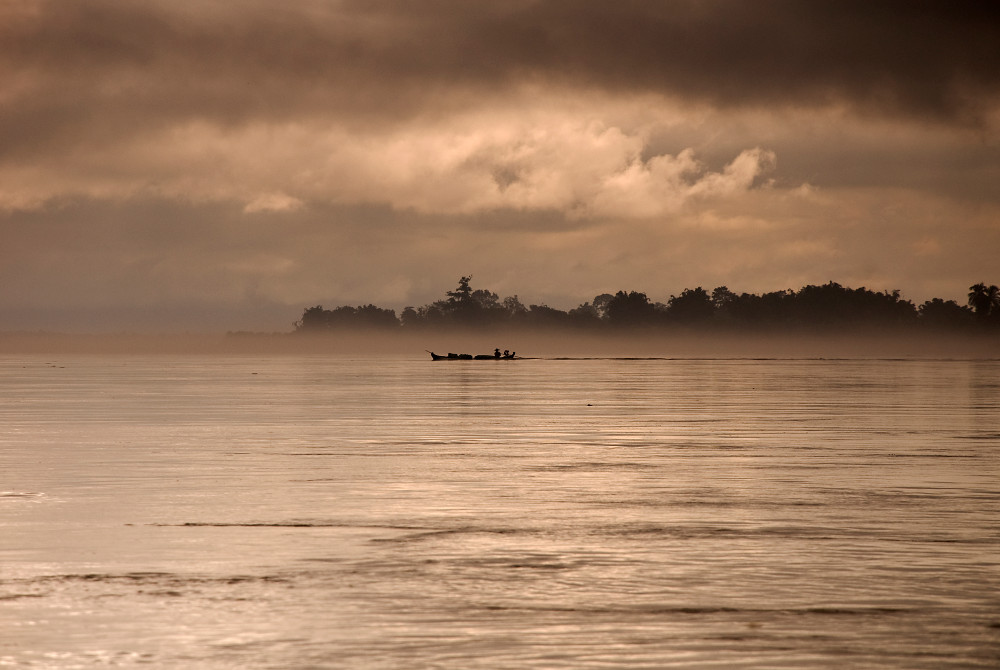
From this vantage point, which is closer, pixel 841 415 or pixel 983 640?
pixel 983 640

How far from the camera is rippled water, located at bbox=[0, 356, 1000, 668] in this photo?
11727mm

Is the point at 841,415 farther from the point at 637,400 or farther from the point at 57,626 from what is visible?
the point at 57,626

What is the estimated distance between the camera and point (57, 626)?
1241cm

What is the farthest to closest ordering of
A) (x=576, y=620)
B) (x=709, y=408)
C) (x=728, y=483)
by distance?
(x=709, y=408)
(x=728, y=483)
(x=576, y=620)

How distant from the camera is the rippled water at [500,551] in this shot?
11727 millimetres

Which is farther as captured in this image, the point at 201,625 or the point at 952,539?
the point at 952,539

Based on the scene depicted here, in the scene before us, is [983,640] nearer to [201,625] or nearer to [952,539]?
[952,539]

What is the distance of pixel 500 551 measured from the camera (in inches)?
660

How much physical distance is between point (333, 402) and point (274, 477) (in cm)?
3599

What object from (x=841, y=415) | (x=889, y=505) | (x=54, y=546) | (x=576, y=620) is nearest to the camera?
(x=576, y=620)

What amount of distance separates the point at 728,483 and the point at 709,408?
1212 inches

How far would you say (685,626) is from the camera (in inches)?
488

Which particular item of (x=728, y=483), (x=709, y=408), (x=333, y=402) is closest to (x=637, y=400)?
(x=709, y=408)

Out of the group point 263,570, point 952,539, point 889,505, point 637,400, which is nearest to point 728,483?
point 889,505
